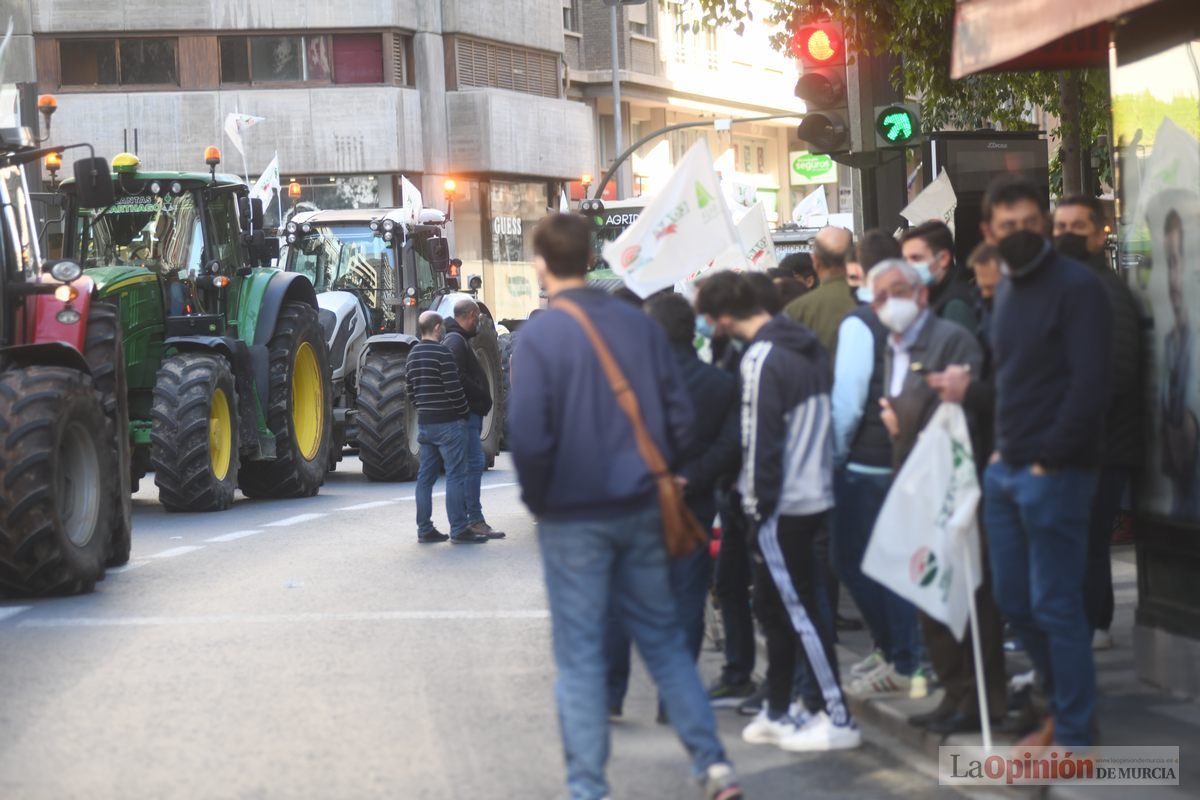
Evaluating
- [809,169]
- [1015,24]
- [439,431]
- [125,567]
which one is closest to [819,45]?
[439,431]

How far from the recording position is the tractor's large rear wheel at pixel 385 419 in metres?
20.0

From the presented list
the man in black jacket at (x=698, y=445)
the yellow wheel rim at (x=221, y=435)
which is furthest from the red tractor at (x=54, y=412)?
the man in black jacket at (x=698, y=445)

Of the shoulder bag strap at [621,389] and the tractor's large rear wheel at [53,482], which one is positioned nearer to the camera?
the shoulder bag strap at [621,389]

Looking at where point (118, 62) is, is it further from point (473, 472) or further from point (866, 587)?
point (866, 587)

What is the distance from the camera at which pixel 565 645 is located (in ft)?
20.7

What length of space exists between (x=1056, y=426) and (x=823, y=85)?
690 cm

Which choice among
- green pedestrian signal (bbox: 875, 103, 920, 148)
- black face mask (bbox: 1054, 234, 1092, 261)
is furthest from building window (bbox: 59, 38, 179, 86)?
black face mask (bbox: 1054, 234, 1092, 261)

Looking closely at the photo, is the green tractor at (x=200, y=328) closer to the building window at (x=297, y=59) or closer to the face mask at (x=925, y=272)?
the face mask at (x=925, y=272)

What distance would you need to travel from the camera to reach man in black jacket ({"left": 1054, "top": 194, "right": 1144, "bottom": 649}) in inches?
316

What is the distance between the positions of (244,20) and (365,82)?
295 centimetres

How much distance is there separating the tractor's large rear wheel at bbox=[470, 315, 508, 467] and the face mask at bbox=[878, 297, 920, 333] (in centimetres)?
1506

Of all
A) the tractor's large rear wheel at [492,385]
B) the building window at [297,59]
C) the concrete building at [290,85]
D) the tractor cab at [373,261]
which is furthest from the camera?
the building window at [297,59]

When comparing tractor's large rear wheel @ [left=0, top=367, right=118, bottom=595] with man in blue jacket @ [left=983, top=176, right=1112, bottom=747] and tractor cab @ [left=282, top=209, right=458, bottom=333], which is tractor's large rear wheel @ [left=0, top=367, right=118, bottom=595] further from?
tractor cab @ [left=282, top=209, right=458, bottom=333]

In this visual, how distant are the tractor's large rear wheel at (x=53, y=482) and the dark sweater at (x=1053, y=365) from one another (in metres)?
6.51
